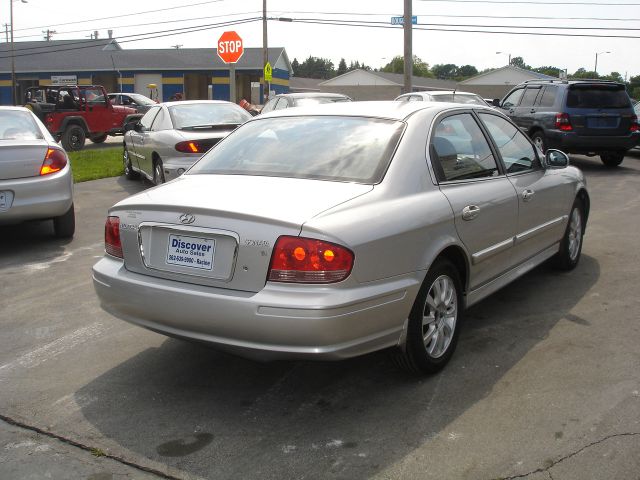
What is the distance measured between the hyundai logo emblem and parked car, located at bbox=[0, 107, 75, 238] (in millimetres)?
4125

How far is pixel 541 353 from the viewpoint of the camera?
430cm

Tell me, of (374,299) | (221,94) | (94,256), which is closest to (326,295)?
(374,299)

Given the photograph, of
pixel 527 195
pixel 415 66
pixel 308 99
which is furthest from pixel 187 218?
pixel 415 66

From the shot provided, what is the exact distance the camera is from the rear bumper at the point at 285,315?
319 cm

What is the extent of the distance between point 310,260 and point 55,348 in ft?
7.22

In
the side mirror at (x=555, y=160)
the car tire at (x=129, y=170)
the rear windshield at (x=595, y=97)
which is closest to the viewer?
the side mirror at (x=555, y=160)

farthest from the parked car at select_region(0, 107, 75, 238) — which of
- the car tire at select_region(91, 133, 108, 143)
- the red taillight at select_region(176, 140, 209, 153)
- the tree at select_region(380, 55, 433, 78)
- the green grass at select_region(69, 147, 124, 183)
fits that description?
the tree at select_region(380, 55, 433, 78)

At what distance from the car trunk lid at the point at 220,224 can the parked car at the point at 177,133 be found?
224 inches

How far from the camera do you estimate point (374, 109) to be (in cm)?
446

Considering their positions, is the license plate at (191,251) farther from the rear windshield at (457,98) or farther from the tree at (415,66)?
the tree at (415,66)

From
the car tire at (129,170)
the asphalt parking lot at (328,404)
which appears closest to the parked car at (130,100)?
the car tire at (129,170)

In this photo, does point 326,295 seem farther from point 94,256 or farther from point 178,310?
point 94,256

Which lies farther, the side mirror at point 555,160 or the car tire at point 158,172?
the car tire at point 158,172

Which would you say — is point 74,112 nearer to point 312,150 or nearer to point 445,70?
point 312,150
